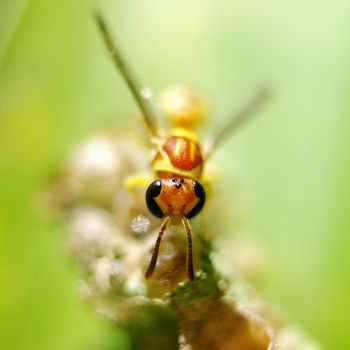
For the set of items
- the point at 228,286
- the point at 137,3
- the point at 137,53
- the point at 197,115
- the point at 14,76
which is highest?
the point at 137,3

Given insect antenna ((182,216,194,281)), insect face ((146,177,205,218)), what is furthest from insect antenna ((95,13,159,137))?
insect antenna ((182,216,194,281))

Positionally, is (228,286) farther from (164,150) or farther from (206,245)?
(164,150)

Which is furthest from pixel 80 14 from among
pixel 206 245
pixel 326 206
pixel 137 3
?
pixel 206 245

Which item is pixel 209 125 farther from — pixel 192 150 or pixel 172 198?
pixel 172 198

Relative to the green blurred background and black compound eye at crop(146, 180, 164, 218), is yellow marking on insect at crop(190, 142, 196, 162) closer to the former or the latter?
black compound eye at crop(146, 180, 164, 218)

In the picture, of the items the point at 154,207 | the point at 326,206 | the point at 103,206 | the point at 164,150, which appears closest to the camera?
the point at 154,207

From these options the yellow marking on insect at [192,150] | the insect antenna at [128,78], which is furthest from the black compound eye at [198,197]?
the insect antenna at [128,78]

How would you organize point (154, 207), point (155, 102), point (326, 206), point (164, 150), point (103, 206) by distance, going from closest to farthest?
1. point (154, 207)
2. point (164, 150)
3. point (103, 206)
4. point (326, 206)
5. point (155, 102)

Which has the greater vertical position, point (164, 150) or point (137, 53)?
point (137, 53)
